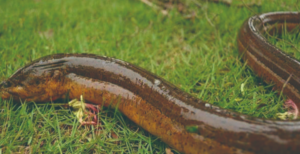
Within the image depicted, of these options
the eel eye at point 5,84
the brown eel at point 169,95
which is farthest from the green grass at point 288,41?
the eel eye at point 5,84

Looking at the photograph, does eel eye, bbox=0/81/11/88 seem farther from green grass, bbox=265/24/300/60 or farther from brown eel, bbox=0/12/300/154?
green grass, bbox=265/24/300/60

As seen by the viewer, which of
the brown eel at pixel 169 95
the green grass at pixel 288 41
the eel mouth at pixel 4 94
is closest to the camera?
the brown eel at pixel 169 95

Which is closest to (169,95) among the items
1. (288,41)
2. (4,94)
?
(4,94)

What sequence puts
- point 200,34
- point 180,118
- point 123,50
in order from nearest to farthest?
point 180,118 < point 123,50 < point 200,34

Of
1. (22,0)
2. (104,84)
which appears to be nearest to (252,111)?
(104,84)

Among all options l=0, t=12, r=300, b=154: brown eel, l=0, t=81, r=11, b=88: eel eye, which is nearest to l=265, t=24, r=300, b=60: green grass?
l=0, t=12, r=300, b=154: brown eel

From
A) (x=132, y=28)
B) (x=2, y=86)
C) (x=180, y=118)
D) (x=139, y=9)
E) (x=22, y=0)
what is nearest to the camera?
(x=180, y=118)

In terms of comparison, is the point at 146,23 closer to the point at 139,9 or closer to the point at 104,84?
the point at 139,9

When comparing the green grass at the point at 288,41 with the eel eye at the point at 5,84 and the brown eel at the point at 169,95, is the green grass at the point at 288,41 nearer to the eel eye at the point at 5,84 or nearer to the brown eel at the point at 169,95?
the brown eel at the point at 169,95
